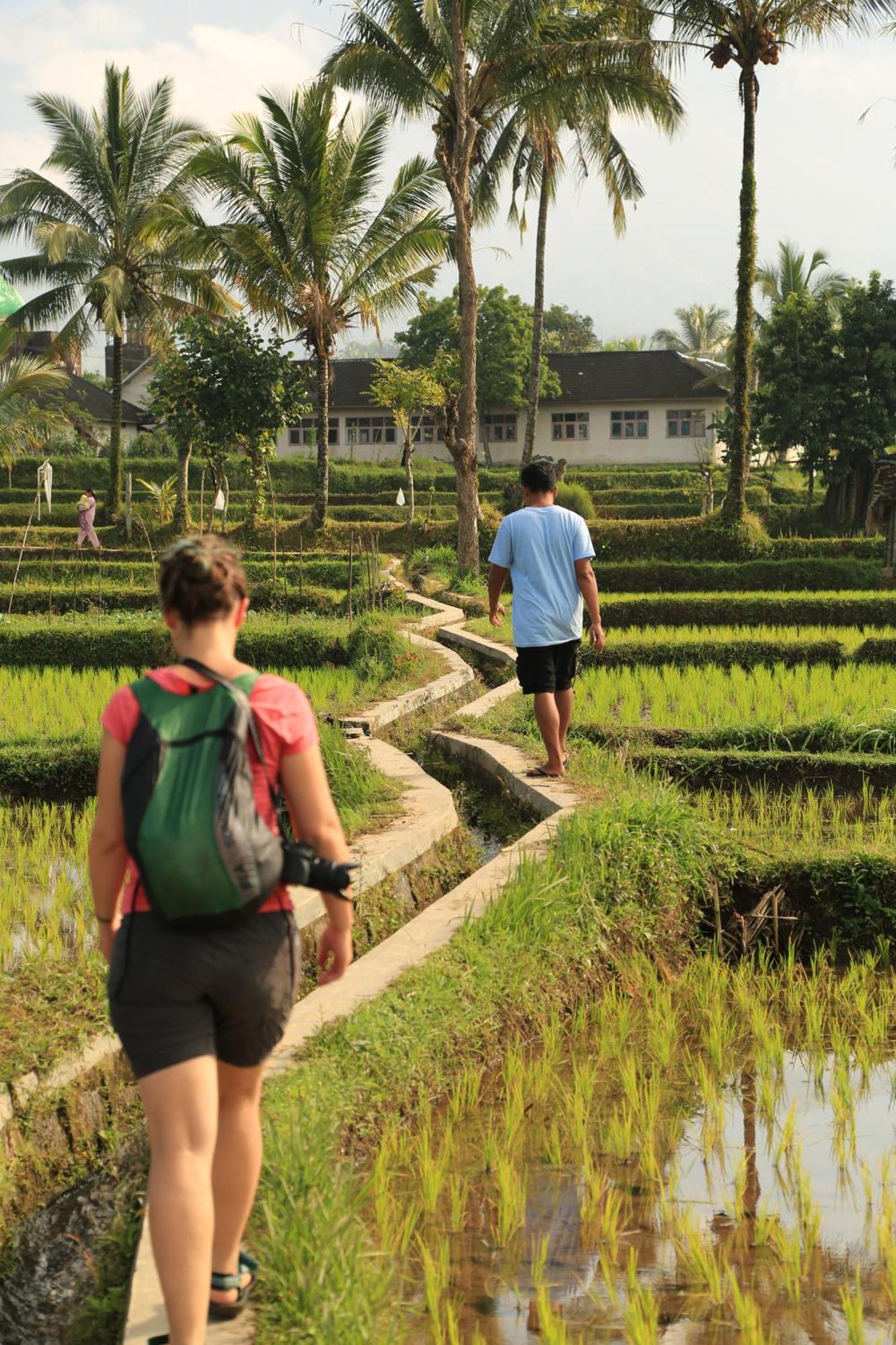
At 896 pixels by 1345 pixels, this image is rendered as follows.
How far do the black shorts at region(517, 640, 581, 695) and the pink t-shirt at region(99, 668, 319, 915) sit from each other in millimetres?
4488

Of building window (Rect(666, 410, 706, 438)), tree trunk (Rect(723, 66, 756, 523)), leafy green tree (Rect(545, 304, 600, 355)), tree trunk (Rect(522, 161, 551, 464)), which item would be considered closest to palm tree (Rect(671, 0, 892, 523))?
tree trunk (Rect(723, 66, 756, 523))

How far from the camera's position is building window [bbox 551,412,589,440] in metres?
46.7

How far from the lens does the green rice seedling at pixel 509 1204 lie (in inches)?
126

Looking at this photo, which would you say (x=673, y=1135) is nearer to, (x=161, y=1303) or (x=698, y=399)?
(x=161, y=1303)

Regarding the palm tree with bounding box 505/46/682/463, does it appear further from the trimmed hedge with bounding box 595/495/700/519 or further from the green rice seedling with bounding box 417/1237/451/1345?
the green rice seedling with bounding box 417/1237/451/1345

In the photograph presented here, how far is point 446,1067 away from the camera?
4137 mm

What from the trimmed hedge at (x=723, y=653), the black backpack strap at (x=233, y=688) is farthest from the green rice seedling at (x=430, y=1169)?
the trimmed hedge at (x=723, y=653)

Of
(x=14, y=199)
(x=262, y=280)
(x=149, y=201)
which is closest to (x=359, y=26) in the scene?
(x=262, y=280)

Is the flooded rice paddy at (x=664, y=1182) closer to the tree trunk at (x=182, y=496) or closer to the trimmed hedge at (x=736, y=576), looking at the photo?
the trimmed hedge at (x=736, y=576)

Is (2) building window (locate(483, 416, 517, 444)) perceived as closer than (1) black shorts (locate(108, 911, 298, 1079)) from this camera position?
No

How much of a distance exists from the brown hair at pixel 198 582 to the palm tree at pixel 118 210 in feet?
87.5

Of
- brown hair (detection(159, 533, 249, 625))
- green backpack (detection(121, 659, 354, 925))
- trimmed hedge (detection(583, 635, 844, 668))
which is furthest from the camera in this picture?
trimmed hedge (detection(583, 635, 844, 668))

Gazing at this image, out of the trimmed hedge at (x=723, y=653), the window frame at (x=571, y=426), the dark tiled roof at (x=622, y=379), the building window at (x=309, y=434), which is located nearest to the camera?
the trimmed hedge at (x=723, y=653)

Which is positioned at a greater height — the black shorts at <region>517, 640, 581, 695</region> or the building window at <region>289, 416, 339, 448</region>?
the building window at <region>289, 416, 339, 448</region>
